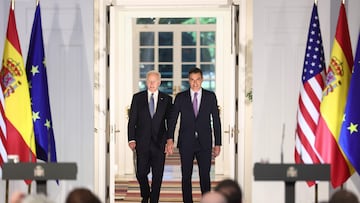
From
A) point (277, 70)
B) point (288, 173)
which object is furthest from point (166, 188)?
point (288, 173)

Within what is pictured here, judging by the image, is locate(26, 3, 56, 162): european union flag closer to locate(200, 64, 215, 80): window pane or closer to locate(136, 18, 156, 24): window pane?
locate(136, 18, 156, 24): window pane

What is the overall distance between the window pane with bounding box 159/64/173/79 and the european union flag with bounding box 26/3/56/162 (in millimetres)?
5757

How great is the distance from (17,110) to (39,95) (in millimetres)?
272

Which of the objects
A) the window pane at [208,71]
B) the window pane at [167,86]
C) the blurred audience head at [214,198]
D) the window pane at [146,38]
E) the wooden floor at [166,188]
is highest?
the window pane at [146,38]

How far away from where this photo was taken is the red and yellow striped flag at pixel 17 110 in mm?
5508

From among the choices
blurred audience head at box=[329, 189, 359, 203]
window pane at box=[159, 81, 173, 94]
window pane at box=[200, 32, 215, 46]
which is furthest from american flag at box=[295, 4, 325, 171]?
window pane at box=[159, 81, 173, 94]

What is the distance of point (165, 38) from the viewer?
11312mm

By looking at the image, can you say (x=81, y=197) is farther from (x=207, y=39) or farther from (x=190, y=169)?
(x=207, y=39)

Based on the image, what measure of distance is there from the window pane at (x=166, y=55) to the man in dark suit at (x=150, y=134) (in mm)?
4346

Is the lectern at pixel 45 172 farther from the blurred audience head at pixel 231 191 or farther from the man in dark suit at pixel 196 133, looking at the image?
the man in dark suit at pixel 196 133

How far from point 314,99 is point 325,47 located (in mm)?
910

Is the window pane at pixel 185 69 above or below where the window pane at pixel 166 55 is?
below

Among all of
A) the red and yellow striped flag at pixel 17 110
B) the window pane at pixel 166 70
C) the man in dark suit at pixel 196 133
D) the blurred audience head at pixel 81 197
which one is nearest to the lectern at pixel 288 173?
the blurred audience head at pixel 81 197

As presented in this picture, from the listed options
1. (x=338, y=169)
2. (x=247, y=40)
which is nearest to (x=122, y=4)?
(x=247, y=40)
